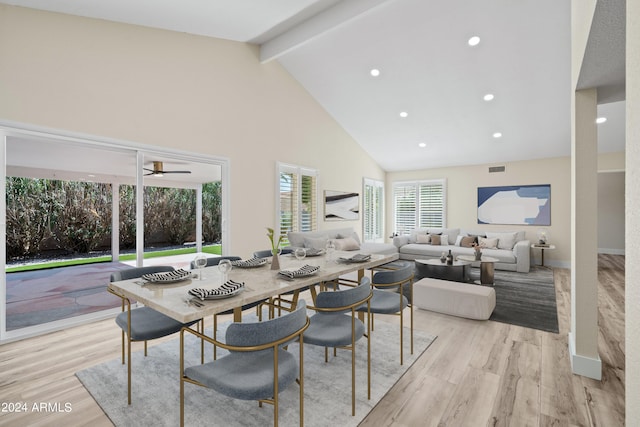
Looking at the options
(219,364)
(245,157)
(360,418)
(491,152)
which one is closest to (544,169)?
(491,152)

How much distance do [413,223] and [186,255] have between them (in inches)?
266

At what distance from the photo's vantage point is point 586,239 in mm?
2389

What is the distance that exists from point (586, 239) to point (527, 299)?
2395 millimetres

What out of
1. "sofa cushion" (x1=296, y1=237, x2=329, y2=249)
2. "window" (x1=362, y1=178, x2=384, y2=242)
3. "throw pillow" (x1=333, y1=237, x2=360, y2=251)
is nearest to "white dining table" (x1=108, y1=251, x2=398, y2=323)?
"sofa cushion" (x1=296, y1=237, x2=329, y2=249)

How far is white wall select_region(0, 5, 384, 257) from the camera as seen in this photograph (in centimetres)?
302

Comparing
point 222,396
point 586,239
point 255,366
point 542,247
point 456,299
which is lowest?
point 222,396

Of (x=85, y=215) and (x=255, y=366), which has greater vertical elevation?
(x=85, y=215)

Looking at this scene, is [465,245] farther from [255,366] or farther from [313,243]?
[255,366]

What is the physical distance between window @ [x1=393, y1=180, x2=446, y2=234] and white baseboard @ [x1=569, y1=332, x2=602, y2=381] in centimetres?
609

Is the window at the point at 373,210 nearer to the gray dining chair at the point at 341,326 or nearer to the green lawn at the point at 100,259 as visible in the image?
the green lawn at the point at 100,259

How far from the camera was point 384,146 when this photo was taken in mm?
7590

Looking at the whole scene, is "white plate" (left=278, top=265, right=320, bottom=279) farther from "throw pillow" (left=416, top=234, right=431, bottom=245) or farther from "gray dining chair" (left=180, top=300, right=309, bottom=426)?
"throw pillow" (left=416, top=234, right=431, bottom=245)

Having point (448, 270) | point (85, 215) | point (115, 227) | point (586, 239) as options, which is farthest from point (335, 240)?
point (85, 215)

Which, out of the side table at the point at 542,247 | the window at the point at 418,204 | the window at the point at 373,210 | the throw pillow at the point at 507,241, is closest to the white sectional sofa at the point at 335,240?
the window at the point at 373,210
